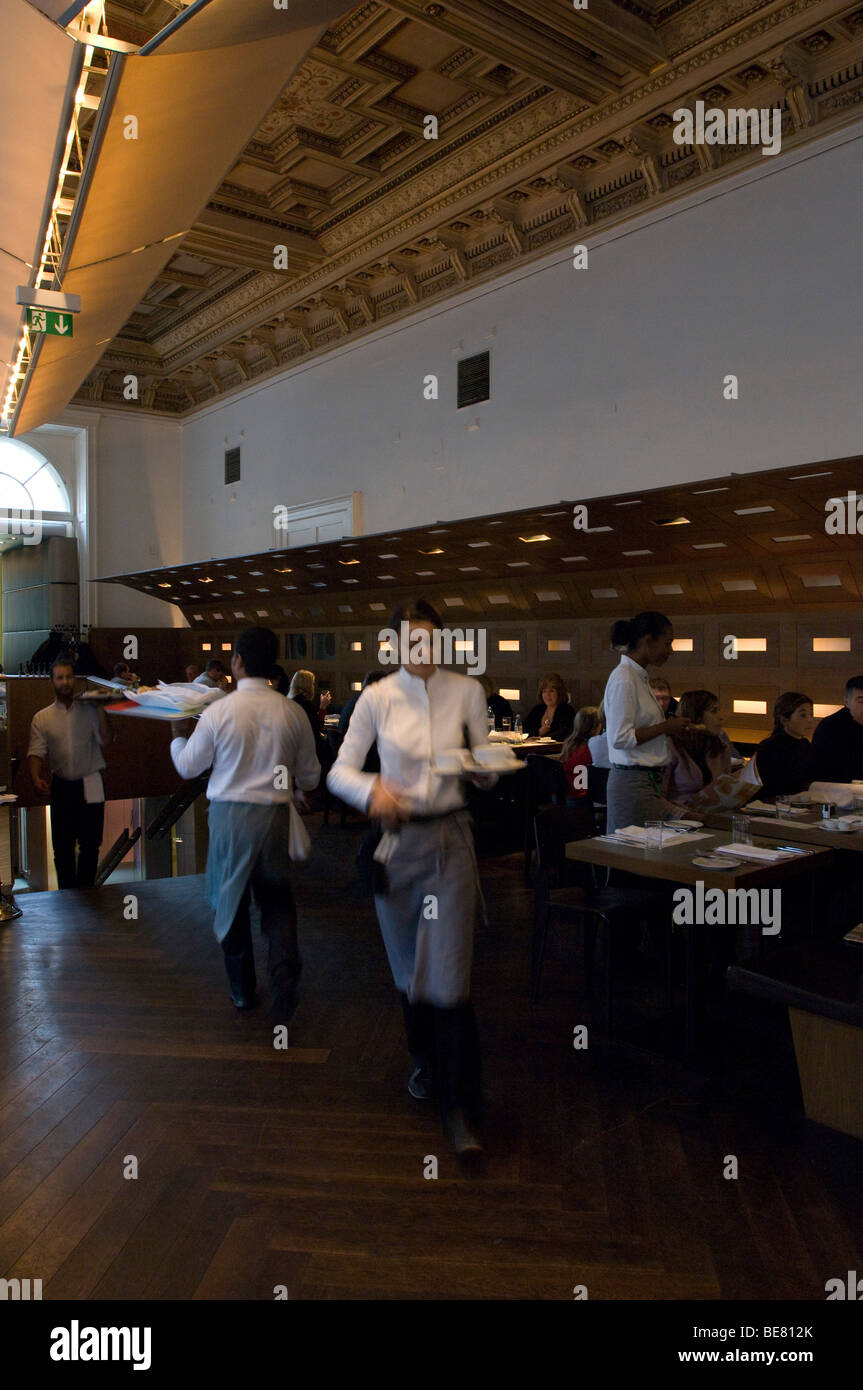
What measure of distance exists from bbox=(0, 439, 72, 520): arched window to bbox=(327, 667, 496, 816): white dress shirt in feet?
48.4

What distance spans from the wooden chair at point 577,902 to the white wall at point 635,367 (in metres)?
4.48

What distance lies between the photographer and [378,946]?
5.11 metres

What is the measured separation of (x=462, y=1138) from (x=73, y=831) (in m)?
4.46

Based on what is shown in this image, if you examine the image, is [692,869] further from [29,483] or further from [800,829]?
[29,483]

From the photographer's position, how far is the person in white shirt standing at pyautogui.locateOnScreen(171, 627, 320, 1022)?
396 cm

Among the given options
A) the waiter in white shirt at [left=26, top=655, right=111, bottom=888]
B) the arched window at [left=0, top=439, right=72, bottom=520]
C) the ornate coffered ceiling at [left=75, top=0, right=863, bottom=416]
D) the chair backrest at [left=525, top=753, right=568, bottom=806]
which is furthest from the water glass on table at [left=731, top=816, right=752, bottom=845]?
the arched window at [left=0, top=439, right=72, bottom=520]

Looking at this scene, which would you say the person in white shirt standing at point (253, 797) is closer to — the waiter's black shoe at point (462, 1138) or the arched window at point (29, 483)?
the waiter's black shoe at point (462, 1138)

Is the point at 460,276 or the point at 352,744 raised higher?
the point at 460,276

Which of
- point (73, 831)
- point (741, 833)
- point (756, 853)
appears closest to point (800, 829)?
point (741, 833)

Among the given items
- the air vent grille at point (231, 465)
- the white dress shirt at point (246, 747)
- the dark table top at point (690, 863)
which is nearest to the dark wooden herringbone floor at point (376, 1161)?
the dark table top at point (690, 863)

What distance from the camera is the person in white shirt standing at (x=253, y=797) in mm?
3955
